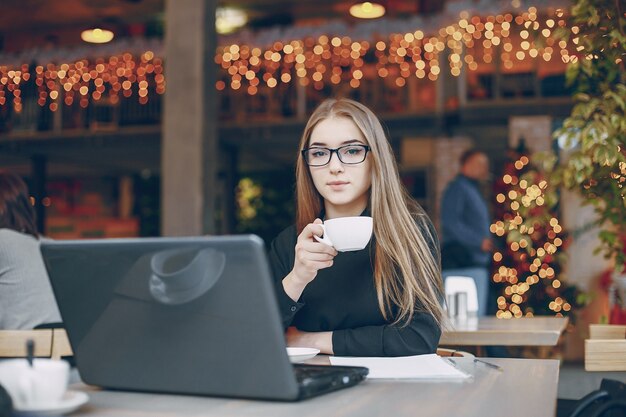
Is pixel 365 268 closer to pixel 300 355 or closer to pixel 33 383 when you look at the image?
pixel 300 355

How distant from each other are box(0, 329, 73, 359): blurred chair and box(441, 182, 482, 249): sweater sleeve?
3846mm

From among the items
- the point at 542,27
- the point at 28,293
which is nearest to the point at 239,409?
the point at 542,27

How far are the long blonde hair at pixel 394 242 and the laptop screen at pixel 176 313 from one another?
70 centimetres

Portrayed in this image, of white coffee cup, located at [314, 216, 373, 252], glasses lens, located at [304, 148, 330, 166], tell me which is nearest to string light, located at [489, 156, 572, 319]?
glasses lens, located at [304, 148, 330, 166]

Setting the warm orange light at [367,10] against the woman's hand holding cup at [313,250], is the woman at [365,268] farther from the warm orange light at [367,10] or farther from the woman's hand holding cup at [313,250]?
the warm orange light at [367,10]

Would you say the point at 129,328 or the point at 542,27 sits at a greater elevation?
the point at 542,27

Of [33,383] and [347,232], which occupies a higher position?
[347,232]

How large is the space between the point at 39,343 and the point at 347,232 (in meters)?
1.38

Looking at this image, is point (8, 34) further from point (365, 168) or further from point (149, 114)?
point (365, 168)

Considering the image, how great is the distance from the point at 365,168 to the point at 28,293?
6.57ft

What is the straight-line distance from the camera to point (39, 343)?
2521 millimetres

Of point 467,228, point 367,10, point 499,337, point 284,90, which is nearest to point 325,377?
point 499,337

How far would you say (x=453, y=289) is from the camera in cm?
346

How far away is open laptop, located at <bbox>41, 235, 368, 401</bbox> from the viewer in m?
1.11
